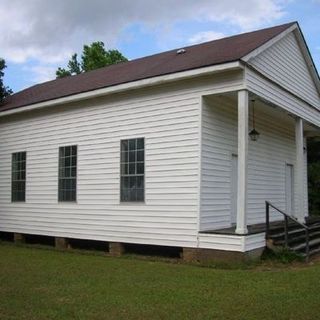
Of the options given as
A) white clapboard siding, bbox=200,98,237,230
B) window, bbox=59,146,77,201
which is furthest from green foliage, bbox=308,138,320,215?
window, bbox=59,146,77,201

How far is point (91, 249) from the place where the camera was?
1483 cm

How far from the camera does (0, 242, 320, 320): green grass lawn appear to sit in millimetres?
6852

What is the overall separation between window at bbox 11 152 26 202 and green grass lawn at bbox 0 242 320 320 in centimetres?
530

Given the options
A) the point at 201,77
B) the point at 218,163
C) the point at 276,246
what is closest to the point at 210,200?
the point at 218,163

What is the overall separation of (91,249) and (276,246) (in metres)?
5.42

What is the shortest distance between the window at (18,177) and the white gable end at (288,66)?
8262mm

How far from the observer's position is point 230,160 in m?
13.5

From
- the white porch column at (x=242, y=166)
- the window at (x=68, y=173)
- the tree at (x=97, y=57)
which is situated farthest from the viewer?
the tree at (x=97, y=57)

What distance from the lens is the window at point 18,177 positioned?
55.1 feet

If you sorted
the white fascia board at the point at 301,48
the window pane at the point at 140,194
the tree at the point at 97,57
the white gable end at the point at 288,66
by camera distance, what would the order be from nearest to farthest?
1. the white fascia board at the point at 301,48
2. the window pane at the point at 140,194
3. the white gable end at the point at 288,66
4. the tree at the point at 97,57

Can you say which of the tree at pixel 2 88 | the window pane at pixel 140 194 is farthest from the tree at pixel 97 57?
the window pane at pixel 140 194

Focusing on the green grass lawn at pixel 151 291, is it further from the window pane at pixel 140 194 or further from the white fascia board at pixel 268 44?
the white fascia board at pixel 268 44

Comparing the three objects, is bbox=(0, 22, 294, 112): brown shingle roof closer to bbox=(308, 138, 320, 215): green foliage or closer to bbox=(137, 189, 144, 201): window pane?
bbox=(137, 189, 144, 201): window pane

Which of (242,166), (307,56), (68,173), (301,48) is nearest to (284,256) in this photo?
(242,166)
